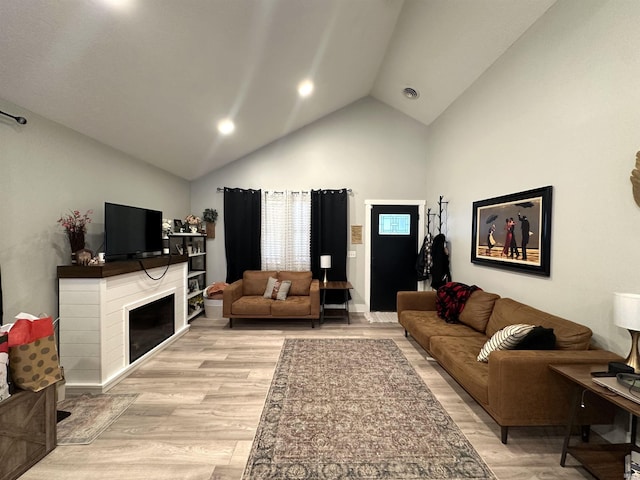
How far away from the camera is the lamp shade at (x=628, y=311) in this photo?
61.9 inches

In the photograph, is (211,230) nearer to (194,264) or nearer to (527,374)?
(194,264)

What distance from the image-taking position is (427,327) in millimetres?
3160

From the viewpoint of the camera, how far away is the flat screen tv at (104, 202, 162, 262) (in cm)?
273

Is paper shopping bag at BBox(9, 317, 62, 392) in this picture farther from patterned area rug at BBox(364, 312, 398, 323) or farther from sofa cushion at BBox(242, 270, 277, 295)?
patterned area rug at BBox(364, 312, 398, 323)

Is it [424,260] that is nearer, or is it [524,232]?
[524,232]

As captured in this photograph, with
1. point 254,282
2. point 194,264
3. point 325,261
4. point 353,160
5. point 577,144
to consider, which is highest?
point 353,160

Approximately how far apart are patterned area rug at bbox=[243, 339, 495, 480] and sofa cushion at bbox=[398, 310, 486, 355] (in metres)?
0.36

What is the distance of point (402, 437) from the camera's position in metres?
1.94

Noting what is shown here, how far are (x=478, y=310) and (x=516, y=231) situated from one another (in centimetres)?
93

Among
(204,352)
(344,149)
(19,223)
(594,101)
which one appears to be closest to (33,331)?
(19,223)

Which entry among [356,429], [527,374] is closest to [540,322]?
[527,374]

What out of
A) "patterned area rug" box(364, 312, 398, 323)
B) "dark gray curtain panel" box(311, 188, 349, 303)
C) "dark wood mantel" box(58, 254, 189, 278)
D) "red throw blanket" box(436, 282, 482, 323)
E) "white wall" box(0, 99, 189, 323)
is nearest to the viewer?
"white wall" box(0, 99, 189, 323)

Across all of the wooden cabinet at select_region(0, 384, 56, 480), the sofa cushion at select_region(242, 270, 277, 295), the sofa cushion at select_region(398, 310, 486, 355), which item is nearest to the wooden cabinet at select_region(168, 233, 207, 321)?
the sofa cushion at select_region(242, 270, 277, 295)

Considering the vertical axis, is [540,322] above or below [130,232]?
below
